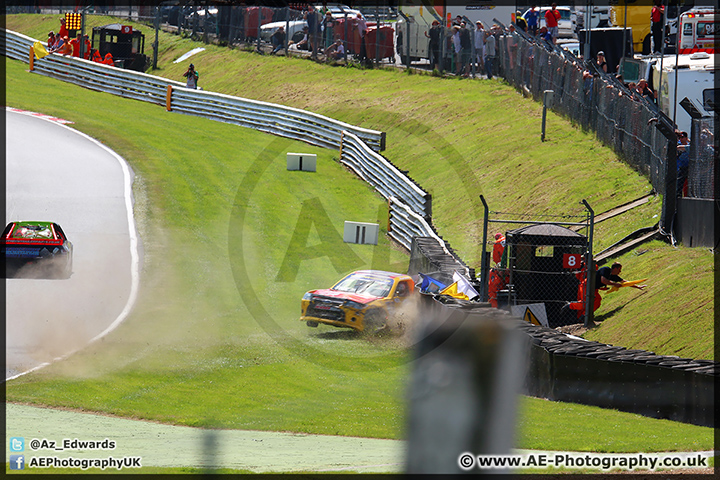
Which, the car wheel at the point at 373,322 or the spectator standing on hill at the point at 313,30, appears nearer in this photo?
the car wheel at the point at 373,322

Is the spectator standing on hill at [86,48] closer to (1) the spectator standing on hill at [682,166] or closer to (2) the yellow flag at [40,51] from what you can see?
(2) the yellow flag at [40,51]

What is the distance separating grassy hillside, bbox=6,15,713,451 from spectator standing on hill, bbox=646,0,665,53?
6990 mm

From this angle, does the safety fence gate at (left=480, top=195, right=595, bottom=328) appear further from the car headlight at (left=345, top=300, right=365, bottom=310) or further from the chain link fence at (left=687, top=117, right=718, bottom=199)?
the car headlight at (left=345, top=300, right=365, bottom=310)

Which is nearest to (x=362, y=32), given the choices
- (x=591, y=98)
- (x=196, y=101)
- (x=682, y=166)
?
(x=196, y=101)

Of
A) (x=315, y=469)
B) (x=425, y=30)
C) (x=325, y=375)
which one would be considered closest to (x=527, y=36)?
(x=425, y=30)

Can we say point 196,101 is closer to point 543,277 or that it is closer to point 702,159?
point 543,277

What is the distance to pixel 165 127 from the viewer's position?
36688 mm

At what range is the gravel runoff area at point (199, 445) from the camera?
8039mm

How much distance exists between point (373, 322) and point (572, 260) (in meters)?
4.20

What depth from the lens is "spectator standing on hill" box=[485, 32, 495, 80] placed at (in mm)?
36625

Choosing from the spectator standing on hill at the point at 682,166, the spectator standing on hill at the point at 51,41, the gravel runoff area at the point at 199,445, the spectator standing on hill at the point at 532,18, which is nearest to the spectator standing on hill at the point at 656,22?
the spectator standing on hill at the point at 532,18

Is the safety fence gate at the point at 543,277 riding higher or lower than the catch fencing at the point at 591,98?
lower

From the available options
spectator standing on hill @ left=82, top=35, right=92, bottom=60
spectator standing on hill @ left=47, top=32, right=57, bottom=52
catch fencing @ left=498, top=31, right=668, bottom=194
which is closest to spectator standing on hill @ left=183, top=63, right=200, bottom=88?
spectator standing on hill @ left=82, top=35, right=92, bottom=60
